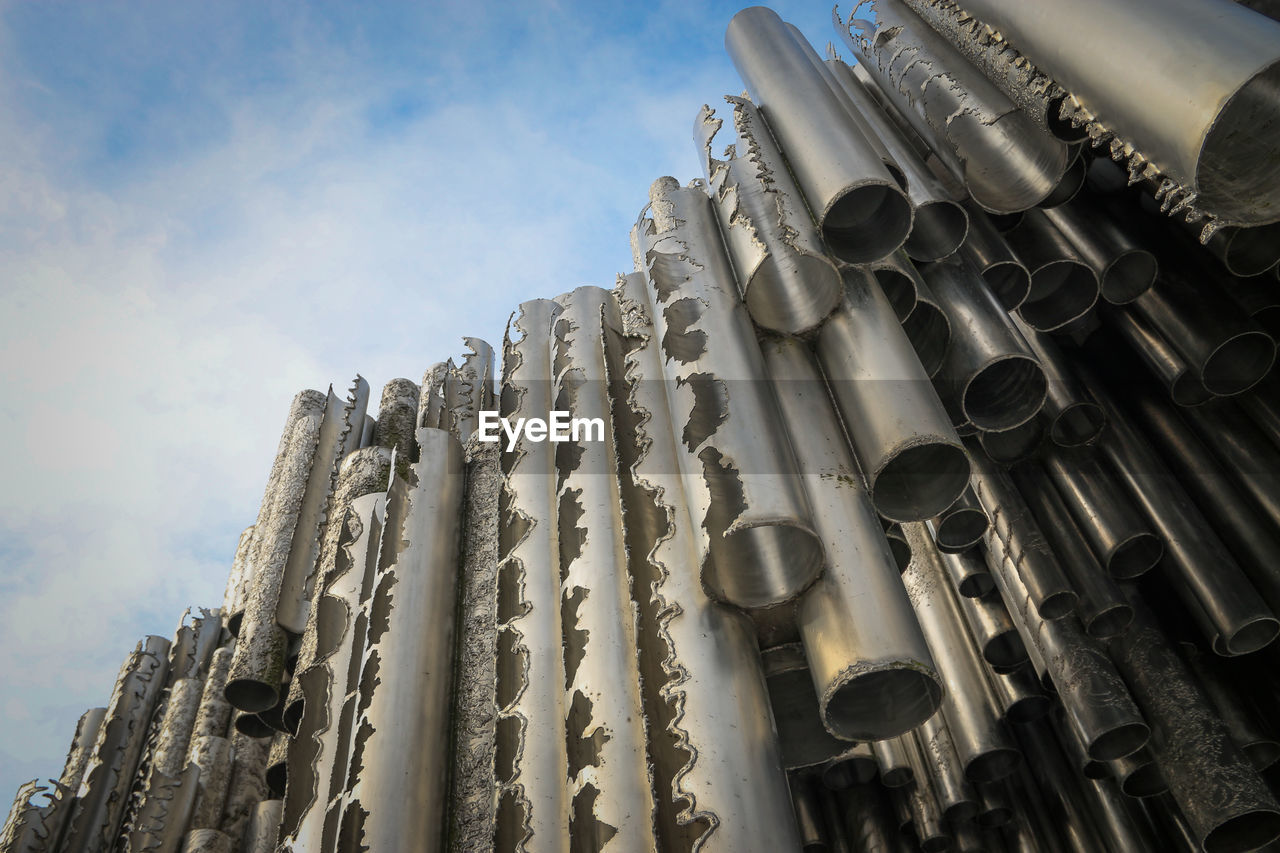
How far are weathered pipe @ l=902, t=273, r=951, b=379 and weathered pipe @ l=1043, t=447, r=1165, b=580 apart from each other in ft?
3.76

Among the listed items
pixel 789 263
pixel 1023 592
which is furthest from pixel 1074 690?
pixel 789 263

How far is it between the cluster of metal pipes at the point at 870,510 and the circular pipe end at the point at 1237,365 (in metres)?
0.01

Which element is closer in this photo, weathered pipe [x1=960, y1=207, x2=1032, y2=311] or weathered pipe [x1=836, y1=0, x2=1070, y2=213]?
weathered pipe [x1=836, y1=0, x2=1070, y2=213]

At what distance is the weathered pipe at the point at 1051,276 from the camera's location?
9.85ft

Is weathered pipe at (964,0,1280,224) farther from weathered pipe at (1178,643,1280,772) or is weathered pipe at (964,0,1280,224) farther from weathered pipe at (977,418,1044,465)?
weathered pipe at (1178,643,1280,772)

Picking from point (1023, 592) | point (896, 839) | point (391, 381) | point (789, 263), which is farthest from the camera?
point (391, 381)

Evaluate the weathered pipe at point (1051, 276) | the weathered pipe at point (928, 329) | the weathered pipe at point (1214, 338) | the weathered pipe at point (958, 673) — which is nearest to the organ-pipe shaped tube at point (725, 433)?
the weathered pipe at point (928, 329)

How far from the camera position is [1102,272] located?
2.98 m

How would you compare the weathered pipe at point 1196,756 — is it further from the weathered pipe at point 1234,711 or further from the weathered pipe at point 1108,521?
the weathered pipe at point 1108,521

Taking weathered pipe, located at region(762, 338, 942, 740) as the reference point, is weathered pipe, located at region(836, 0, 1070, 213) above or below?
above

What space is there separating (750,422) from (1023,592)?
5.52 ft

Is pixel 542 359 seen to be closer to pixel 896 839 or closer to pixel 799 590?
pixel 799 590

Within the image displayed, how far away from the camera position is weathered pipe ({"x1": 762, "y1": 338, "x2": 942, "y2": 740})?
5.55 ft

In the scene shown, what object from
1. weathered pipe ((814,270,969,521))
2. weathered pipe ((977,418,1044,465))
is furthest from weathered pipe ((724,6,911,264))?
weathered pipe ((977,418,1044,465))
